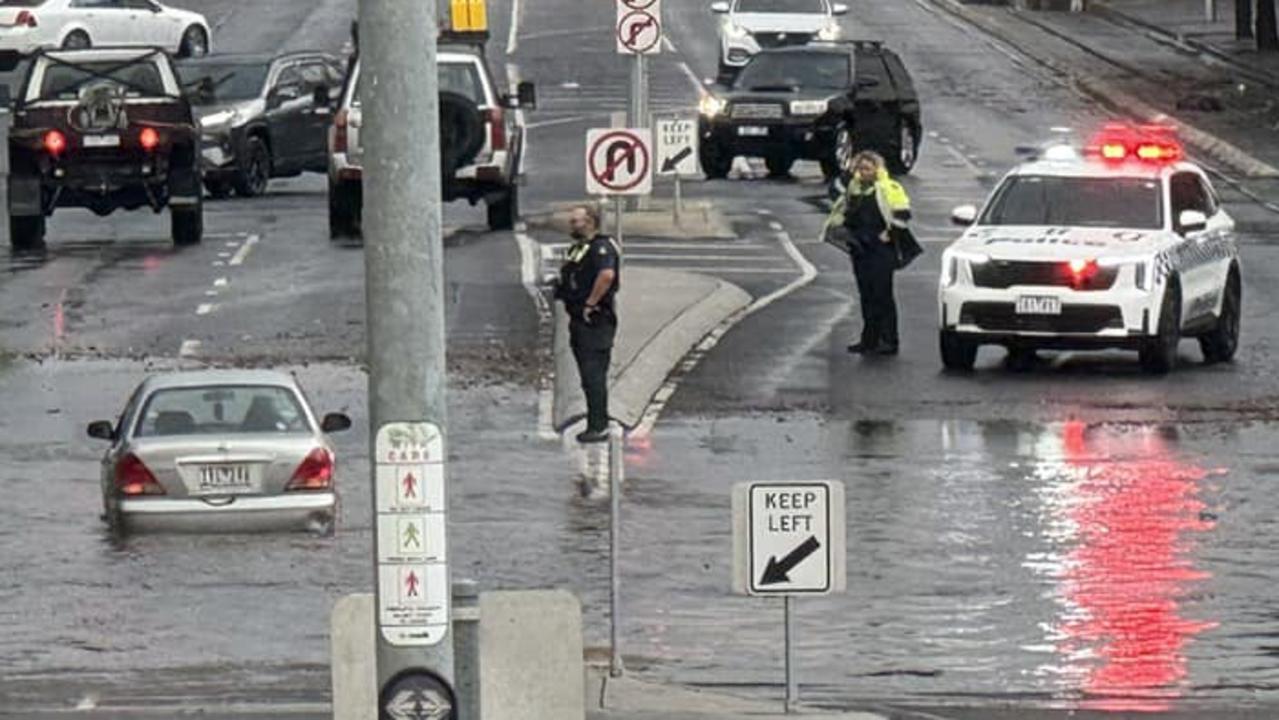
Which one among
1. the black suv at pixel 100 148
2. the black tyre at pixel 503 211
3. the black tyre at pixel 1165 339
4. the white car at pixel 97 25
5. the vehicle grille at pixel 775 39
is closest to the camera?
the black tyre at pixel 1165 339

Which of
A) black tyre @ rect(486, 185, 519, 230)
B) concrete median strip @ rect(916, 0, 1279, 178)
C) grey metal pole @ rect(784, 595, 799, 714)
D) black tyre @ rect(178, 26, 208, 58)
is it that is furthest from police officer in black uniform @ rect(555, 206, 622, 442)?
black tyre @ rect(178, 26, 208, 58)

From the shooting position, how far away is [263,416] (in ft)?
71.9

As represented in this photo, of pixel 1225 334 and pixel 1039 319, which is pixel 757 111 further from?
pixel 1039 319

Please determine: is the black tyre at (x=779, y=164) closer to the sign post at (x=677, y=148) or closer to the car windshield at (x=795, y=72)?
the car windshield at (x=795, y=72)

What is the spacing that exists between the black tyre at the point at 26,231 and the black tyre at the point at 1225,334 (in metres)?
12.7

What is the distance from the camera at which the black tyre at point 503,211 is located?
38469 mm

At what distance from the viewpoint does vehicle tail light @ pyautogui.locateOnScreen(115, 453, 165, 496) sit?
2134 cm

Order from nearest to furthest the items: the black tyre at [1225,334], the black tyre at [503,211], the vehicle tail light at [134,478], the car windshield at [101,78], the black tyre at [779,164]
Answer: the vehicle tail light at [134,478] < the black tyre at [1225,334] < the car windshield at [101,78] < the black tyre at [503,211] < the black tyre at [779,164]

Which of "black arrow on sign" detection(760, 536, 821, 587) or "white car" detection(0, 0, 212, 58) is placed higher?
"black arrow on sign" detection(760, 536, 821, 587)

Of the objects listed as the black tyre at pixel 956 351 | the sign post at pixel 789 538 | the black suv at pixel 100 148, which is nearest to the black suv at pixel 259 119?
A: the black suv at pixel 100 148

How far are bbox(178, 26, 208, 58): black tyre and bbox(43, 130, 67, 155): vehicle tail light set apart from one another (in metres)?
23.2

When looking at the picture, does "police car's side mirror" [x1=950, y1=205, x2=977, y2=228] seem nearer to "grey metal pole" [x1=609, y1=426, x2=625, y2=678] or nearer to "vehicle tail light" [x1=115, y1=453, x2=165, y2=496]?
"vehicle tail light" [x1=115, y1=453, x2=165, y2=496]

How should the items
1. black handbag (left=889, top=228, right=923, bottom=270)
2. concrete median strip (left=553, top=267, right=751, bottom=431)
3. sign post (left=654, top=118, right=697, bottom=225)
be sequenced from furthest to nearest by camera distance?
sign post (left=654, top=118, right=697, bottom=225) < black handbag (left=889, top=228, right=923, bottom=270) < concrete median strip (left=553, top=267, right=751, bottom=431)

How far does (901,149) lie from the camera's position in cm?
4603
